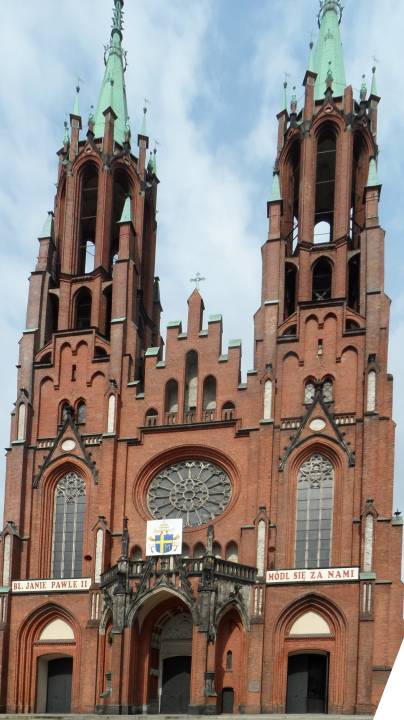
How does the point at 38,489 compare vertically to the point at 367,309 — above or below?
below

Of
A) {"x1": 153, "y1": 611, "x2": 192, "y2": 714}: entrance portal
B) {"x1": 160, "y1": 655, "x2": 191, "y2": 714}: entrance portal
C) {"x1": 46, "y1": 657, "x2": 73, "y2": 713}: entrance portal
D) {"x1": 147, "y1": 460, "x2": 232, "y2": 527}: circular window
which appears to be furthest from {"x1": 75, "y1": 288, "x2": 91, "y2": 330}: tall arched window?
{"x1": 160, "y1": 655, "x2": 191, "y2": 714}: entrance portal

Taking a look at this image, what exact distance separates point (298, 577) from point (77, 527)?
12.1 meters

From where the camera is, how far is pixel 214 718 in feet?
132

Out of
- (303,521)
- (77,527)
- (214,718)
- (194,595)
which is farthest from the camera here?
(77,527)

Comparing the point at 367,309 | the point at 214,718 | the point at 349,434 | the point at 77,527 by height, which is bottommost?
the point at 214,718

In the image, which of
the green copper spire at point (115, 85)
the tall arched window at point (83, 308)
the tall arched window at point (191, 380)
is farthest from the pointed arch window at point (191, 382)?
the green copper spire at point (115, 85)

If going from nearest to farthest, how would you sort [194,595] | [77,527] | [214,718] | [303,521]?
[214,718] → [194,595] → [303,521] → [77,527]

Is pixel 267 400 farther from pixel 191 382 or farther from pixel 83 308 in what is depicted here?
pixel 83 308

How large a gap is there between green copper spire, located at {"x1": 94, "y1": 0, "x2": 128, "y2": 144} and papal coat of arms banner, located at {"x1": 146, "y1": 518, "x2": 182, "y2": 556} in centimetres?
2474

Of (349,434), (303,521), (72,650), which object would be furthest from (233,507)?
(72,650)

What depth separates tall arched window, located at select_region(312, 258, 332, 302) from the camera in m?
51.8

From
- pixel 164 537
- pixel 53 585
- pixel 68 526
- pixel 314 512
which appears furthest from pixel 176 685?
pixel 314 512

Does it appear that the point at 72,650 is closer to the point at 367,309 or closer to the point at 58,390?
the point at 58,390

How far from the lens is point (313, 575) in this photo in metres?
44.3
